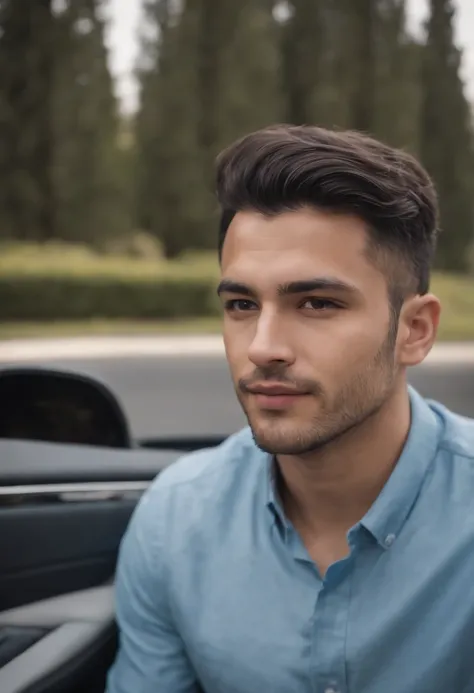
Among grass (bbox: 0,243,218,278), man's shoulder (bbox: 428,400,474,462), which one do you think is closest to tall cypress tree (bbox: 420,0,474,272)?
grass (bbox: 0,243,218,278)

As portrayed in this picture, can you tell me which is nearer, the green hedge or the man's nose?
the man's nose

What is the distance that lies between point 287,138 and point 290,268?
251 millimetres

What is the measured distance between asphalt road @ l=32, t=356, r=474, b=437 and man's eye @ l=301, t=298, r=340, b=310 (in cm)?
157

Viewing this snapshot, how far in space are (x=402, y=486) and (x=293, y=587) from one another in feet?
0.86

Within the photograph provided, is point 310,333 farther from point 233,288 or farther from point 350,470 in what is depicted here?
point 350,470

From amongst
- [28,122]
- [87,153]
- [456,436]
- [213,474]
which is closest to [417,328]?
[456,436]

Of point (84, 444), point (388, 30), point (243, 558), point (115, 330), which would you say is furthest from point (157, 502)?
point (388, 30)

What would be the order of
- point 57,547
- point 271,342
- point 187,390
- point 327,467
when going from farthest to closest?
point 187,390 → point 57,547 → point 327,467 → point 271,342

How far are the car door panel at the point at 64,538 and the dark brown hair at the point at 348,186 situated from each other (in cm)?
79

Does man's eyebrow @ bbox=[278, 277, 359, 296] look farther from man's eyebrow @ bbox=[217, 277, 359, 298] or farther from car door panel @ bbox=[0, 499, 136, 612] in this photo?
car door panel @ bbox=[0, 499, 136, 612]

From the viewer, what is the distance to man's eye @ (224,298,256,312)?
4.30 ft

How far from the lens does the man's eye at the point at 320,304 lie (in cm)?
125

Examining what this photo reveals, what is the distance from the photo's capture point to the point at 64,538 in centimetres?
179

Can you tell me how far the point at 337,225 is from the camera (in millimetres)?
1243
